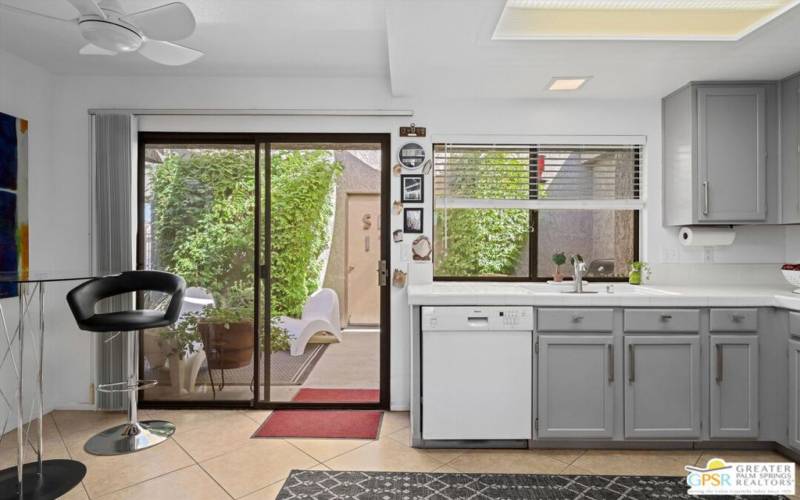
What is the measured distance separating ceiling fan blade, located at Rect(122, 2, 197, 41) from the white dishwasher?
184cm

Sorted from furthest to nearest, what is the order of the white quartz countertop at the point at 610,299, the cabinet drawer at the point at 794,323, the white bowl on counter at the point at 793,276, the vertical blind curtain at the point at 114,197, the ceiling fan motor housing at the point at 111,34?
the vertical blind curtain at the point at 114,197 < the white bowl on counter at the point at 793,276 < the white quartz countertop at the point at 610,299 < the cabinet drawer at the point at 794,323 < the ceiling fan motor housing at the point at 111,34

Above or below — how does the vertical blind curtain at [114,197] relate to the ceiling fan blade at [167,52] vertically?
below

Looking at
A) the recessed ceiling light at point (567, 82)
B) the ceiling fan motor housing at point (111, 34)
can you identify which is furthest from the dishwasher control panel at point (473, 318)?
the ceiling fan motor housing at point (111, 34)

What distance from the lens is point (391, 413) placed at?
316 centimetres

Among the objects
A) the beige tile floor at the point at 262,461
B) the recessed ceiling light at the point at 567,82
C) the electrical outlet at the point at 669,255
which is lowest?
the beige tile floor at the point at 262,461

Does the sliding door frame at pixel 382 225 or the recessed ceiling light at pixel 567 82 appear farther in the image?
the sliding door frame at pixel 382 225

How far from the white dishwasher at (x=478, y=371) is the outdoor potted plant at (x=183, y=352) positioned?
187cm

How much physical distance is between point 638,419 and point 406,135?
2.35 metres

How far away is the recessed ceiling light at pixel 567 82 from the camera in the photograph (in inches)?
109

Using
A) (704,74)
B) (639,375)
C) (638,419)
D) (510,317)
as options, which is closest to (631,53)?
(704,74)

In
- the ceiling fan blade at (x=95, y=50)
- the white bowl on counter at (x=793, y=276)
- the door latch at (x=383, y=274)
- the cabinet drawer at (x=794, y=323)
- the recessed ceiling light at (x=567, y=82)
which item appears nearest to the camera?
the ceiling fan blade at (x=95, y=50)

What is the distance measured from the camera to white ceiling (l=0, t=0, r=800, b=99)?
87.4 inches

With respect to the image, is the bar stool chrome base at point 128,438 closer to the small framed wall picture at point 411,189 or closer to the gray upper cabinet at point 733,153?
the small framed wall picture at point 411,189

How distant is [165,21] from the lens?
6.09ft
